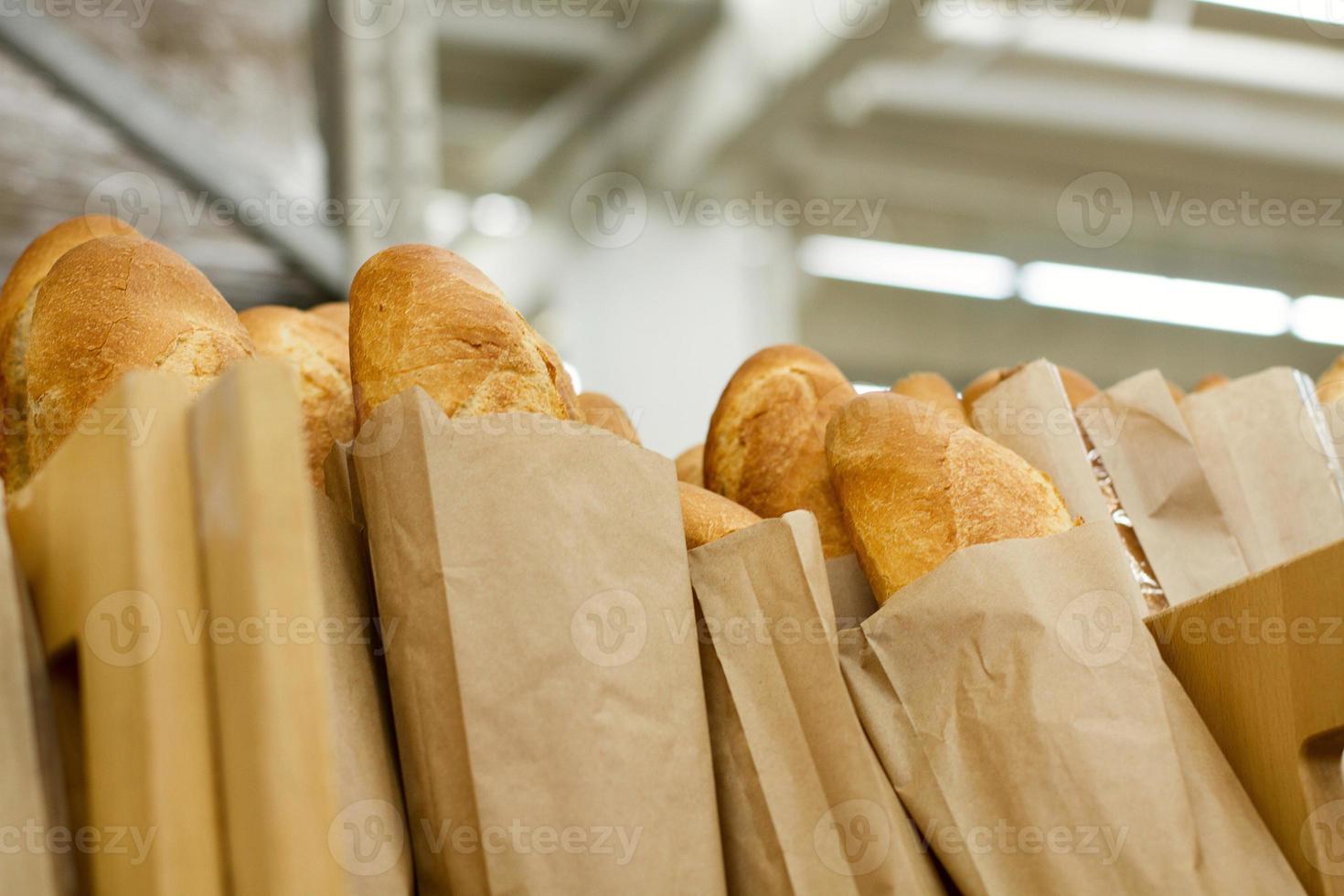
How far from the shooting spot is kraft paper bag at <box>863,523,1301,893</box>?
103 cm

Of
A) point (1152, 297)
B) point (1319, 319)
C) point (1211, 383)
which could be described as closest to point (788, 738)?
point (1211, 383)

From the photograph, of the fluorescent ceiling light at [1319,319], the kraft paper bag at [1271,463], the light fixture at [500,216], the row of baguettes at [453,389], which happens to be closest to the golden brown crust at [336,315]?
the row of baguettes at [453,389]

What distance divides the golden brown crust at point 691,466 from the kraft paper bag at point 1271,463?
627 mm

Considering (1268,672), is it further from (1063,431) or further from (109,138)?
(109,138)

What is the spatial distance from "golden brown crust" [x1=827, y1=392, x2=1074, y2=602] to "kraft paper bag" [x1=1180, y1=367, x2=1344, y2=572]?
1.16 feet

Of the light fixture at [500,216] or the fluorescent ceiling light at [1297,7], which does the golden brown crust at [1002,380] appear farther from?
the light fixture at [500,216]

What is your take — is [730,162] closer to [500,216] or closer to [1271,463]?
[500,216]

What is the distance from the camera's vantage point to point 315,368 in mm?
1372

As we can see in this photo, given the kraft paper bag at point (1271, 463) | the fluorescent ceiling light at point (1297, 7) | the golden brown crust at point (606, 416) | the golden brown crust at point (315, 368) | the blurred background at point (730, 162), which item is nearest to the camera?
the golden brown crust at point (315, 368)

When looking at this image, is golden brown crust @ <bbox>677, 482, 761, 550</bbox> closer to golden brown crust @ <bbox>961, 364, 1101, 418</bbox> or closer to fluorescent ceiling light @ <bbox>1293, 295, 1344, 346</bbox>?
golden brown crust @ <bbox>961, 364, 1101, 418</bbox>

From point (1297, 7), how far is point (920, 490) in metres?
4.95

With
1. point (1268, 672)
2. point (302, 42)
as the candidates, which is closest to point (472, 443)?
point (1268, 672)

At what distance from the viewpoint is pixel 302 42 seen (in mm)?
2477

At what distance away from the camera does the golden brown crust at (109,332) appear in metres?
1.08
